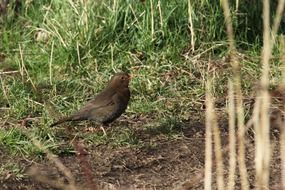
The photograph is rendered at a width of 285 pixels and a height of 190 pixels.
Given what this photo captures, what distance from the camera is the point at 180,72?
706cm

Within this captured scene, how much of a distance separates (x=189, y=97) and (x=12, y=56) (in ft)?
6.33

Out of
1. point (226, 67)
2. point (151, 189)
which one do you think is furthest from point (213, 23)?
point (151, 189)

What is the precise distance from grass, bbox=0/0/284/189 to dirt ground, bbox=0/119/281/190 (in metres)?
0.34

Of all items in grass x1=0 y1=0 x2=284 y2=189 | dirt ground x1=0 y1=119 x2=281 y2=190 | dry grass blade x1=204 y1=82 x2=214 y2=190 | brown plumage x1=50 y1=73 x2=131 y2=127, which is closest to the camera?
dry grass blade x1=204 y1=82 x2=214 y2=190

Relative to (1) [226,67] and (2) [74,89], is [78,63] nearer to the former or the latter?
(2) [74,89]

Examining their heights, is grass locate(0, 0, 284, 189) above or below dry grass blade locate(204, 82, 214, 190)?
below

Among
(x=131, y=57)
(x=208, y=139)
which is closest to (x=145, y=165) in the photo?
(x=131, y=57)

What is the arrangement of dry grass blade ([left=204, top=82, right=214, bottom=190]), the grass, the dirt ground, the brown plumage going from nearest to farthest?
dry grass blade ([left=204, top=82, right=214, bottom=190])
the dirt ground
the brown plumage
the grass

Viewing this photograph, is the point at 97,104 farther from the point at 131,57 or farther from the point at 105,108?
the point at 131,57

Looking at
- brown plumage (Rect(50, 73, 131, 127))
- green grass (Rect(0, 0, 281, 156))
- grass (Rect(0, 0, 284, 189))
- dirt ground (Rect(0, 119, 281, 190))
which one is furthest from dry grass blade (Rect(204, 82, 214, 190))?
green grass (Rect(0, 0, 281, 156))

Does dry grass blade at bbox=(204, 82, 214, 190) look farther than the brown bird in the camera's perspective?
No

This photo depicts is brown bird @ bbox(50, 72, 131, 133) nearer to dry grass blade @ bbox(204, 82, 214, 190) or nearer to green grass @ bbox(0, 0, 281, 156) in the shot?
green grass @ bbox(0, 0, 281, 156)

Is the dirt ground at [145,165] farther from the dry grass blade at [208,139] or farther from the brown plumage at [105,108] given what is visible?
the dry grass blade at [208,139]

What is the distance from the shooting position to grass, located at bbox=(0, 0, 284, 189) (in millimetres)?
6465
